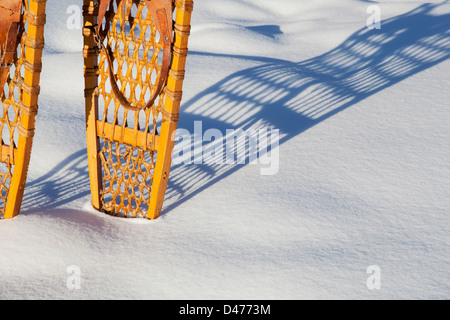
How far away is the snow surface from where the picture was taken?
225cm

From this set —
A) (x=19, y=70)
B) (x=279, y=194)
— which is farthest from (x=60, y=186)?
(x=279, y=194)

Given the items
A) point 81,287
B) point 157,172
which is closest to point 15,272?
point 81,287

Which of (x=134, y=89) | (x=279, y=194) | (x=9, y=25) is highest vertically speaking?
(x=9, y=25)

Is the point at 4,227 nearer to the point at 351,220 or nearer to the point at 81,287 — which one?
the point at 81,287

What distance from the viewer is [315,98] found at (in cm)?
408

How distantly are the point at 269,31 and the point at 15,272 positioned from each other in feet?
13.3

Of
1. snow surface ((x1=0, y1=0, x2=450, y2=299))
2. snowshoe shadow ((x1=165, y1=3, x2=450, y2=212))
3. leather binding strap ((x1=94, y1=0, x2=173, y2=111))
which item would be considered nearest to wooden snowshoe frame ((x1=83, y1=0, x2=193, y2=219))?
leather binding strap ((x1=94, y1=0, x2=173, y2=111))

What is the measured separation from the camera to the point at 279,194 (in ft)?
9.43

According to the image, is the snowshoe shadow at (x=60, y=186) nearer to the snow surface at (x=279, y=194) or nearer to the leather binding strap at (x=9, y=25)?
the snow surface at (x=279, y=194)

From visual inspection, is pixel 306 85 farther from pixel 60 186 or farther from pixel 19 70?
pixel 19 70

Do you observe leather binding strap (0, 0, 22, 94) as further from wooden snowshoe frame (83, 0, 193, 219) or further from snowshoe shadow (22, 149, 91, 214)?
snowshoe shadow (22, 149, 91, 214)
